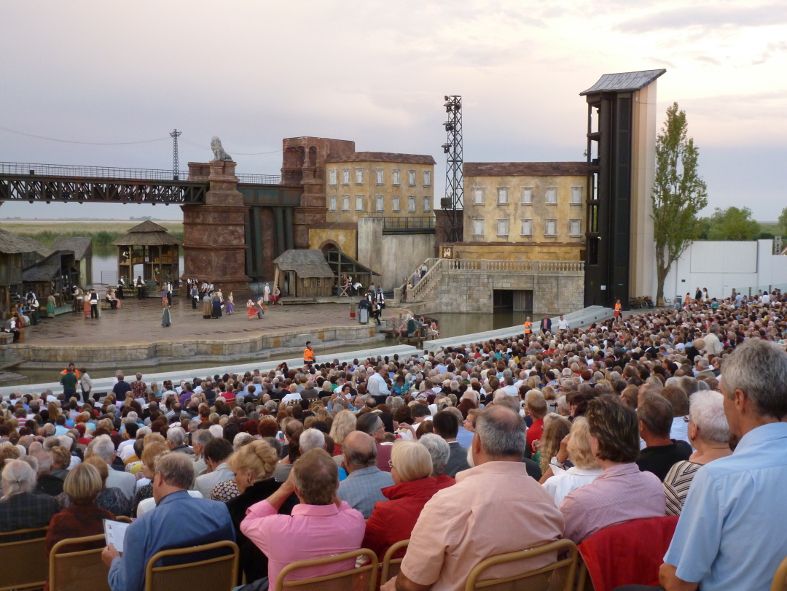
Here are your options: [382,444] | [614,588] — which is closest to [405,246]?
[382,444]

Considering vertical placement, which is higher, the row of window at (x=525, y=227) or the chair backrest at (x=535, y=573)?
the row of window at (x=525, y=227)

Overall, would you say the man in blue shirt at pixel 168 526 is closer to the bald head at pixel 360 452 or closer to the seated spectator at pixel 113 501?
the bald head at pixel 360 452

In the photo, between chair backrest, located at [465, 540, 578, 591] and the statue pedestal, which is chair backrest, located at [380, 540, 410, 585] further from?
the statue pedestal

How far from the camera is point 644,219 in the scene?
4534 centimetres

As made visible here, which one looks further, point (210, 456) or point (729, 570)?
point (210, 456)

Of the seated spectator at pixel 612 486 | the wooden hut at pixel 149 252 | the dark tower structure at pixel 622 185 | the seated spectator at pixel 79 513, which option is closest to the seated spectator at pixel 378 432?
the seated spectator at pixel 79 513

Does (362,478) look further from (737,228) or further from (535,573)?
(737,228)

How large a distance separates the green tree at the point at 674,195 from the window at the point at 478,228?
372 inches

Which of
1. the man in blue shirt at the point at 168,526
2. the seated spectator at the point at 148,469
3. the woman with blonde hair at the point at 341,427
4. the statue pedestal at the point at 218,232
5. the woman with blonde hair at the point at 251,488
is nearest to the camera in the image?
the man in blue shirt at the point at 168,526

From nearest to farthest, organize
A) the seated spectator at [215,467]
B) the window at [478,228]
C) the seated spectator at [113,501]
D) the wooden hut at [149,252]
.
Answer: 1. the seated spectator at [113,501]
2. the seated spectator at [215,467]
3. the wooden hut at [149,252]
4. the window at [478,228]

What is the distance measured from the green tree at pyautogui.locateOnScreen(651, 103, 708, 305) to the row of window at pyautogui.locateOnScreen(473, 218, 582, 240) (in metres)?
4.45

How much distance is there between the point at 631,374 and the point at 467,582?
974cm

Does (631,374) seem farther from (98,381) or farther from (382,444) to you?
(98,381)

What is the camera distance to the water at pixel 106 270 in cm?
7232
